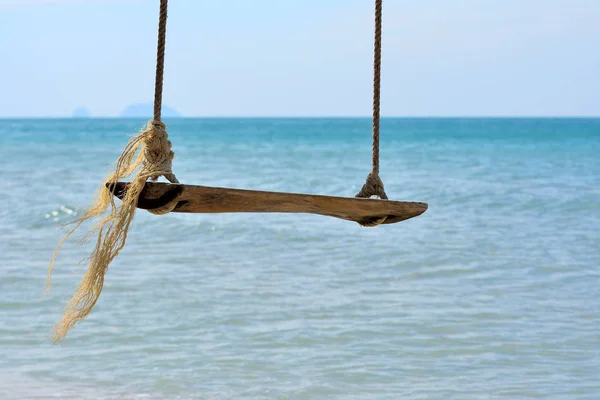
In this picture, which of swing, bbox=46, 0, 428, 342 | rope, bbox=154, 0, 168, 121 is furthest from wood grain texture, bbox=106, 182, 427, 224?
rope, bbox=154, 0, 168, 121

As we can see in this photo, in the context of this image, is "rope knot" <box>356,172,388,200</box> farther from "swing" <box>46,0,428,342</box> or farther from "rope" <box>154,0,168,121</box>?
"rope" <box>154,0,168,121</box>

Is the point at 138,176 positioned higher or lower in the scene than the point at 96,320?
higher

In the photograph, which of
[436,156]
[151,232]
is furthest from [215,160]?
[151,232]

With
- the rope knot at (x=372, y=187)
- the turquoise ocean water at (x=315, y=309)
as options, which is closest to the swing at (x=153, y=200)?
the rope knot at (x=372, y=187)

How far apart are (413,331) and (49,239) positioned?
4.18 meters

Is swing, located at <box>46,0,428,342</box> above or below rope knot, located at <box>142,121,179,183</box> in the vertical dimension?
below

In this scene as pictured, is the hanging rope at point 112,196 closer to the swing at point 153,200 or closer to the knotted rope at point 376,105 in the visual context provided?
the swing at point 153,200

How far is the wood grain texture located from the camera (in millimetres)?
1920

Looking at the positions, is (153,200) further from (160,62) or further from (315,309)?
(315,309)

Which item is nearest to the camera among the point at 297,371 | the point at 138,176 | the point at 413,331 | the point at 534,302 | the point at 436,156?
the point at 138,176

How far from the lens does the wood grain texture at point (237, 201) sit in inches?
75.6

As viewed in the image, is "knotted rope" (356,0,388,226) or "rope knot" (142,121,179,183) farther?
"knotted rope" (356,0,388,226)

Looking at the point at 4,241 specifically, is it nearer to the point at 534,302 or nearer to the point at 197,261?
the point at 197,261

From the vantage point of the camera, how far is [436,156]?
21891 mm
